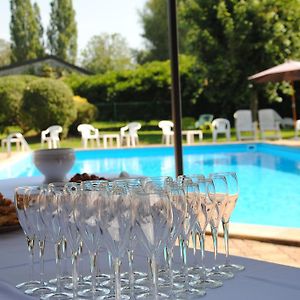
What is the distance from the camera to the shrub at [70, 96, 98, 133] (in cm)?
1454

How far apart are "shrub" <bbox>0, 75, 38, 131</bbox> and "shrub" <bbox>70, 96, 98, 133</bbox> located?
1301 millimetres

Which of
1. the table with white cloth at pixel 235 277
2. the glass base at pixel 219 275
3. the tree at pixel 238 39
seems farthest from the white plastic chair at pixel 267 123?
the glass base at pixel 219 275

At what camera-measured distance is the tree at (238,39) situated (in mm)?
13867

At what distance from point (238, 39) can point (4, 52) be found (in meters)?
7.45

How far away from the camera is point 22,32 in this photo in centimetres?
1709

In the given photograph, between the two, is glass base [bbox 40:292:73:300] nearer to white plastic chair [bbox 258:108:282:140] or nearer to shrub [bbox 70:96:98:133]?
white plastic chair [bbox 258:108:282:140]

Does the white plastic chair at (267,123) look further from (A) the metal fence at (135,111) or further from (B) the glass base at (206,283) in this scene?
(B) the glass base at (206,283)

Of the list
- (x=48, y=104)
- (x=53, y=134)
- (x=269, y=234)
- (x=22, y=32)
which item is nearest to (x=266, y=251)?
(x=269, y=234)

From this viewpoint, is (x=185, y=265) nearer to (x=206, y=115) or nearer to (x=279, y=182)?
(x=279, y=182)

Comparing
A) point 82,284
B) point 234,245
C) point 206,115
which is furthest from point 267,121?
point 82,284

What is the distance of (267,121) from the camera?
1244 cm

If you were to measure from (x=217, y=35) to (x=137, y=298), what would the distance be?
13990 millimetres

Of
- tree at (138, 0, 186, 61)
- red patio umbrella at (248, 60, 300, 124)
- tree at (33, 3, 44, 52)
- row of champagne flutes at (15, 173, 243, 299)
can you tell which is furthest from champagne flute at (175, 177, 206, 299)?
tree at (33, 3, 44, 52)

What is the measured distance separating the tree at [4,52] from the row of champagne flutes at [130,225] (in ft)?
55.6
